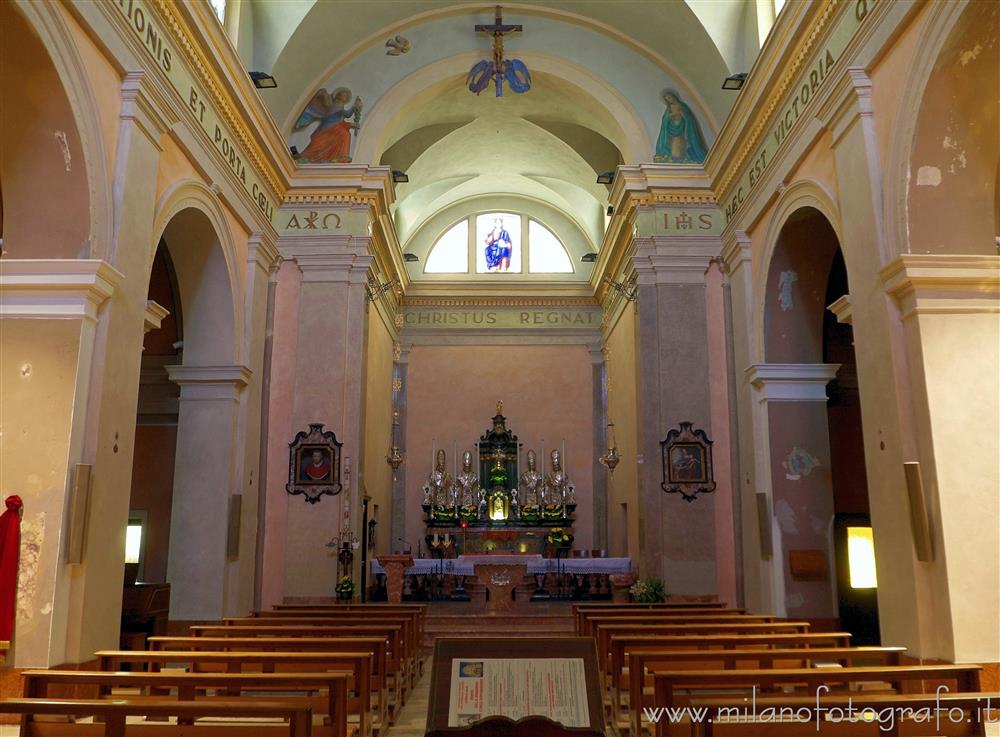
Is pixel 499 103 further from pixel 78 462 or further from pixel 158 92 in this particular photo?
pixel 78 462

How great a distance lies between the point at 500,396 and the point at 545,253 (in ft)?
12.2

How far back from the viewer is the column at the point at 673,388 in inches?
480

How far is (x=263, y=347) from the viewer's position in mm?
12195

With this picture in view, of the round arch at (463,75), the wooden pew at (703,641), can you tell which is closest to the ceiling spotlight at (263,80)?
the round arch at (463,75)

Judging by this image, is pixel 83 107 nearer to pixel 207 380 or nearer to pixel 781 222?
pixel 207 380

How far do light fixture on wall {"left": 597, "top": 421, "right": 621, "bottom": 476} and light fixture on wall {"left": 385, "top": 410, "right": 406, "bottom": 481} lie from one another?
3.86 m

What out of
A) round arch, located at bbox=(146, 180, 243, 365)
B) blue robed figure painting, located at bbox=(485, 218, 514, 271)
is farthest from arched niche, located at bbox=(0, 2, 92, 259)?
blue robed figure painting, located at bbox=(485, 218, 514, 271)

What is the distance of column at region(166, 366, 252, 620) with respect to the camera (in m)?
10.4

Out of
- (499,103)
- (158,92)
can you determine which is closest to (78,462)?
(158,92)

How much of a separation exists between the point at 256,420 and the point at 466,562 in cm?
388

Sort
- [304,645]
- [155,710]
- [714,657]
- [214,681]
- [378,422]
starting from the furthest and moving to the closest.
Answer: [378,422] < [304,645] < [714,657] < [214,681] < [155,710]

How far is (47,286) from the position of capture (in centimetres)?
681

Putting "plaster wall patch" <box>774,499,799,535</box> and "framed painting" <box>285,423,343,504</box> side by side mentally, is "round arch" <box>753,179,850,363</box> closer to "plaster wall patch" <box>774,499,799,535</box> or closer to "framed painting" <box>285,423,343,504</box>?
"plaster wall patch" <box>774,499,799,535</box>

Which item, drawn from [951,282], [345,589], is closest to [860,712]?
[951,282]
